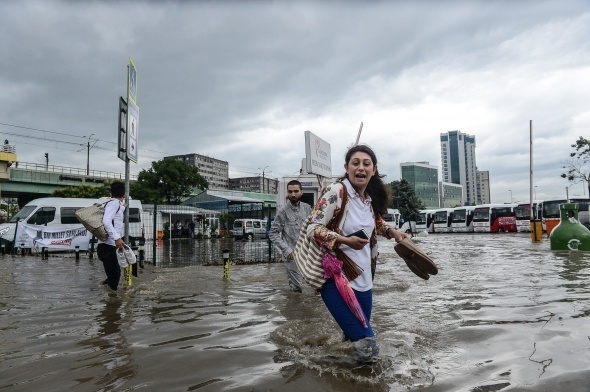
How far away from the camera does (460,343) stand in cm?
356

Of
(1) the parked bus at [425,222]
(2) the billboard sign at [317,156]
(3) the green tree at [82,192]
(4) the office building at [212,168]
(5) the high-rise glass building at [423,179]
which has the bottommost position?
(1) the parked bus at [425,222]

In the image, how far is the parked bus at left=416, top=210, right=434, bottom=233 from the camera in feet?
150

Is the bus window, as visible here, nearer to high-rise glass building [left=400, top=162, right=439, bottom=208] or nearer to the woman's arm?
the woman's arm

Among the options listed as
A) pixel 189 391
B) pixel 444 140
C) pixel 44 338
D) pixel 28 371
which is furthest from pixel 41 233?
pixel 444 140

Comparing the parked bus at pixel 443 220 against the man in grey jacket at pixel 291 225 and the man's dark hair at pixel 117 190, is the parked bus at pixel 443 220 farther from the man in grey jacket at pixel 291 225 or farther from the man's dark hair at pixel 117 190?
the man's dark hair at pixel 117 190

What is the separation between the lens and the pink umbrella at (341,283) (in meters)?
2.81

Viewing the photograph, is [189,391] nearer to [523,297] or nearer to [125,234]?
[523,297]

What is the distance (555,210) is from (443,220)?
1319 centimetres

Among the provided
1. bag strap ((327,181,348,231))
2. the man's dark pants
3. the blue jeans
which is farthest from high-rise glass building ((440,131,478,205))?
the blue jeans

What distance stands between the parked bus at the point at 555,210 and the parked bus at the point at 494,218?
4.44 metres

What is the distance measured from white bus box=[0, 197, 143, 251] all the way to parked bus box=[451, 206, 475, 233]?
3274 centimetres

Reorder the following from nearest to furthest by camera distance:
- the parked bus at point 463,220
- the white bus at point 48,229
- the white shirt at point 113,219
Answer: the white shirt at point 113,219
the white bus at point 48,229
the parked bus at point 463,220

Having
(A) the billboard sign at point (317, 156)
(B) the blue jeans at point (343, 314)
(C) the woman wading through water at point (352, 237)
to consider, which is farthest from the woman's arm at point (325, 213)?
(A) the billboard sign at point (317, 156)

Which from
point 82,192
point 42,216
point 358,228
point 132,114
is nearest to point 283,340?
point 358,228
